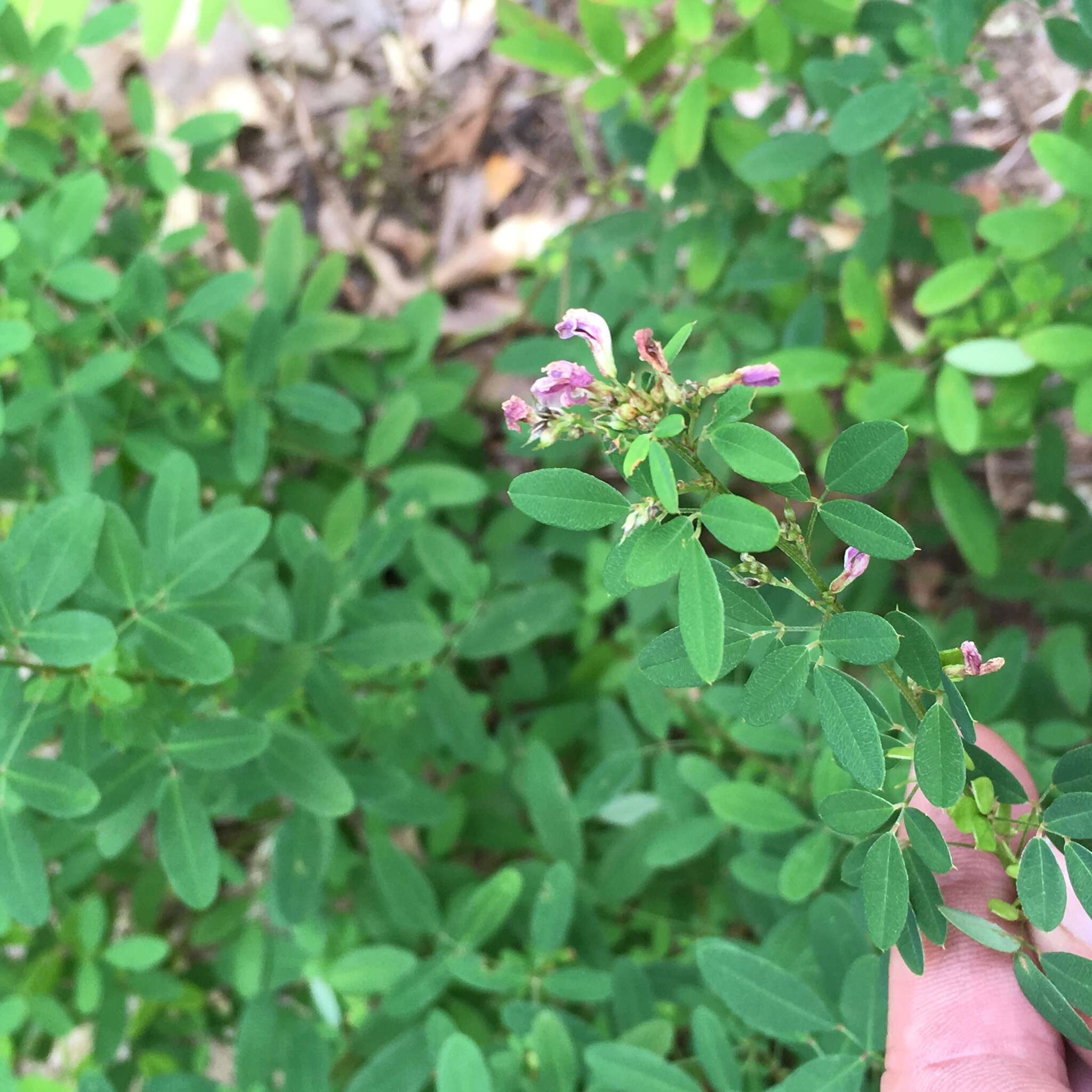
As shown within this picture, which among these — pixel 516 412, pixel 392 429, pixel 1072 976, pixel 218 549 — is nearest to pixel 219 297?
pixel 392 429

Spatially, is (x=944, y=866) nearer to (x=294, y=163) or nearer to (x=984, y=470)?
(x=984, y=470)

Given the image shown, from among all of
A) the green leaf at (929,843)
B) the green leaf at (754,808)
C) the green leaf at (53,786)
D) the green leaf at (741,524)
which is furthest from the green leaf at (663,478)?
the green leaf at (754,808)

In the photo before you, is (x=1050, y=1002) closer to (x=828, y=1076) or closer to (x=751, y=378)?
(x=828, y=1076)

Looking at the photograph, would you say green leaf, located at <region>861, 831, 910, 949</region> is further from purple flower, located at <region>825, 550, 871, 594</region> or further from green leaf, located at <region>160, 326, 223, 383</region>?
green leaf, located at <region>160, 326, 223, 383</region>

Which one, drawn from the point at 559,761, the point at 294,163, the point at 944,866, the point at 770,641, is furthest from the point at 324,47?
the point at 944,866

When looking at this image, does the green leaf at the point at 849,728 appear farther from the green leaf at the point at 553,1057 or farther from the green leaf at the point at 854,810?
the green leaf at the point at 553,1057

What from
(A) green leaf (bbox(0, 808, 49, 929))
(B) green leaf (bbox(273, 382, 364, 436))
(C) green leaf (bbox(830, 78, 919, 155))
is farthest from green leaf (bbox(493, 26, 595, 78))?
(A) green leaf (bbox(0, 808, 49, 929))
